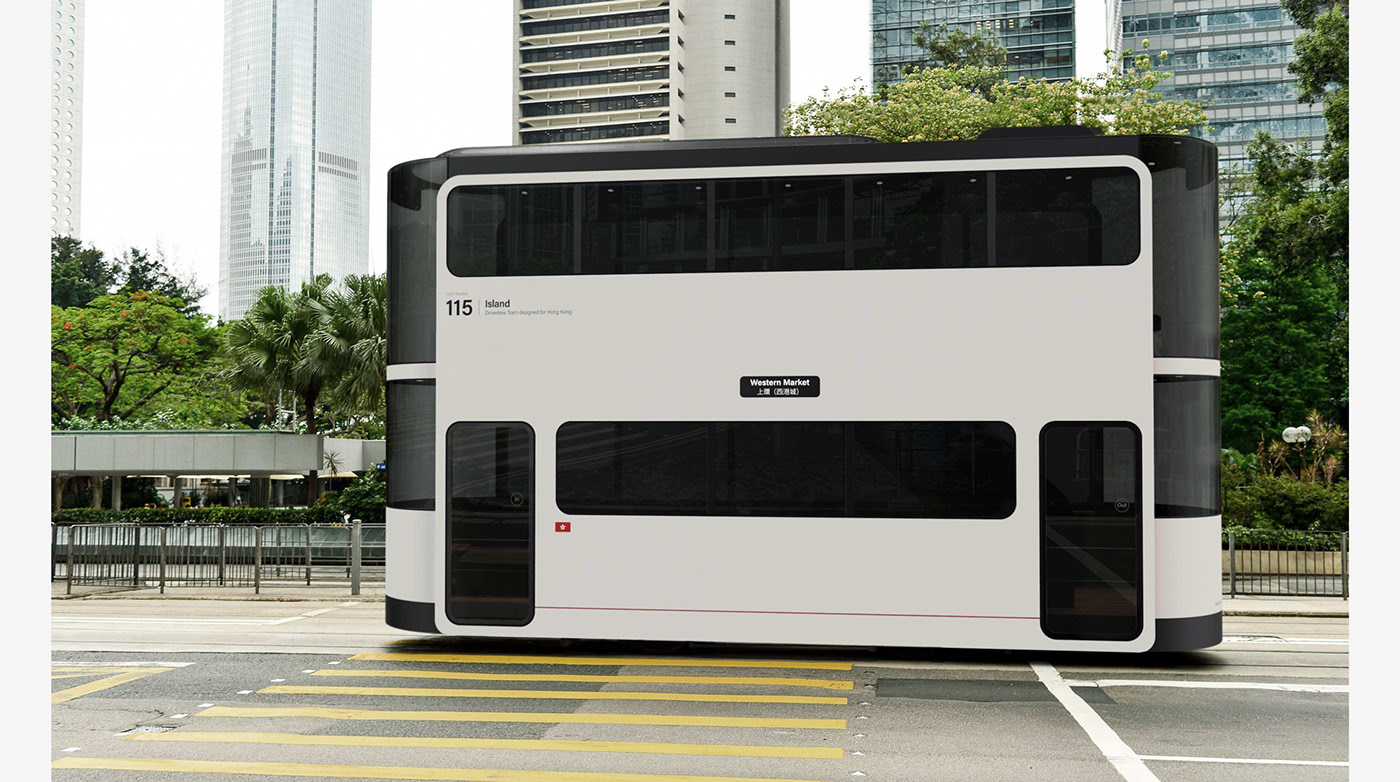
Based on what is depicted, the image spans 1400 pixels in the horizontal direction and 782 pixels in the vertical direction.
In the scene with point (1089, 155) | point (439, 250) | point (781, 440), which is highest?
point (1089, 155)

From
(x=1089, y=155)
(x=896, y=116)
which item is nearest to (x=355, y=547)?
(x=1089, y=155)

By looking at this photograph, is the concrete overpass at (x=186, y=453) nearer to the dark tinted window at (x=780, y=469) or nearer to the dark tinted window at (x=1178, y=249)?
the dark tinted window at (x=780, y=469)

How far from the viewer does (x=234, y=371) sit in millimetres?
24812


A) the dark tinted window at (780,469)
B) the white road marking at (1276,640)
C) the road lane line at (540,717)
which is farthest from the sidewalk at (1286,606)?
the road lane line at (540,717)

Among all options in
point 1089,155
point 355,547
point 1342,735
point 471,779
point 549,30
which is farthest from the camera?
point 549,30

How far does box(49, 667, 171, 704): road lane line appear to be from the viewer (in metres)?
9.22

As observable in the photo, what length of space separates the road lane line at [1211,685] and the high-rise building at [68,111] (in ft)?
591

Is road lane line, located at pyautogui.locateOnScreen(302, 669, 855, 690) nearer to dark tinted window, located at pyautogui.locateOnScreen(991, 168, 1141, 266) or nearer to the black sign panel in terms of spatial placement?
the black sign panel

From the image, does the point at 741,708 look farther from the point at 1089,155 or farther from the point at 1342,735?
the point at 1089,155

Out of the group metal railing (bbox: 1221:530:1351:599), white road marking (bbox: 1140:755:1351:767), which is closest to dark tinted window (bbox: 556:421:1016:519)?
white road marking (bbox: 1140:755:1351:767)

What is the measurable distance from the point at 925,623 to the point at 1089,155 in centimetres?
441

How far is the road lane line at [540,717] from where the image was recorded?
811 cm

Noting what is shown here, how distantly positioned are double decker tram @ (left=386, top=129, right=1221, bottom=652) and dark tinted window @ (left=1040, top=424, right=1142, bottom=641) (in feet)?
0.08

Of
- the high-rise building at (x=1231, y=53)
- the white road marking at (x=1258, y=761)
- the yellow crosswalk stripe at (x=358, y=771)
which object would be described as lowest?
the yellow crosswalk stripe at (x=358, y=771)
